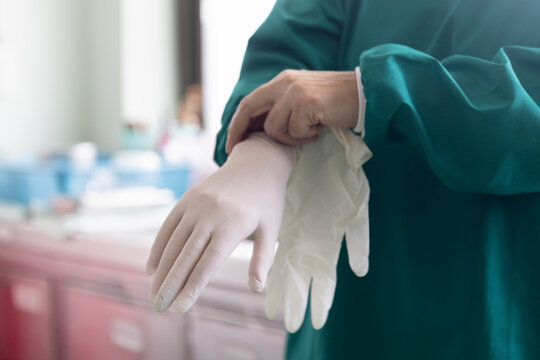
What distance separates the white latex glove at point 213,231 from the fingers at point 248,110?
0.06 m

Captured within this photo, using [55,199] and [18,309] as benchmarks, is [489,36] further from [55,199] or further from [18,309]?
[18,309]

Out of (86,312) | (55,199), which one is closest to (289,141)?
(86,312)

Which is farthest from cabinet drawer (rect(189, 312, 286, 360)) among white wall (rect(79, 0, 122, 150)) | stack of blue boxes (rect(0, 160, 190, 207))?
white wall (rect(79, 0, 122, 150))

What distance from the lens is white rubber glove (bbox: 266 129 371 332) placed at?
0.52m

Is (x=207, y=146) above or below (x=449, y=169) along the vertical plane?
below

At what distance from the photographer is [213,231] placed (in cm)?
41

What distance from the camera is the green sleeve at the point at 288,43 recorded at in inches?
22.6

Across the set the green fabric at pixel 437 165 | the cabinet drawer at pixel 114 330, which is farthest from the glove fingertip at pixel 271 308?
the cabinet drawer at pixel 114 330

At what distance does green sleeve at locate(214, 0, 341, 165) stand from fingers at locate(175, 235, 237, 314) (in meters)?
0.19

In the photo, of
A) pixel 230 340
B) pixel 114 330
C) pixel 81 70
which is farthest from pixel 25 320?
pixel 81 70

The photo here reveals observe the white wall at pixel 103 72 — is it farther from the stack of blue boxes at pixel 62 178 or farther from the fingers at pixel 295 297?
the fingers at pixel 295 297

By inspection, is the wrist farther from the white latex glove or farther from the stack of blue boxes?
the stack of blue boxes

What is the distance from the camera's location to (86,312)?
4.10 feet

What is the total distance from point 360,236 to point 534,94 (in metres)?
0.22
